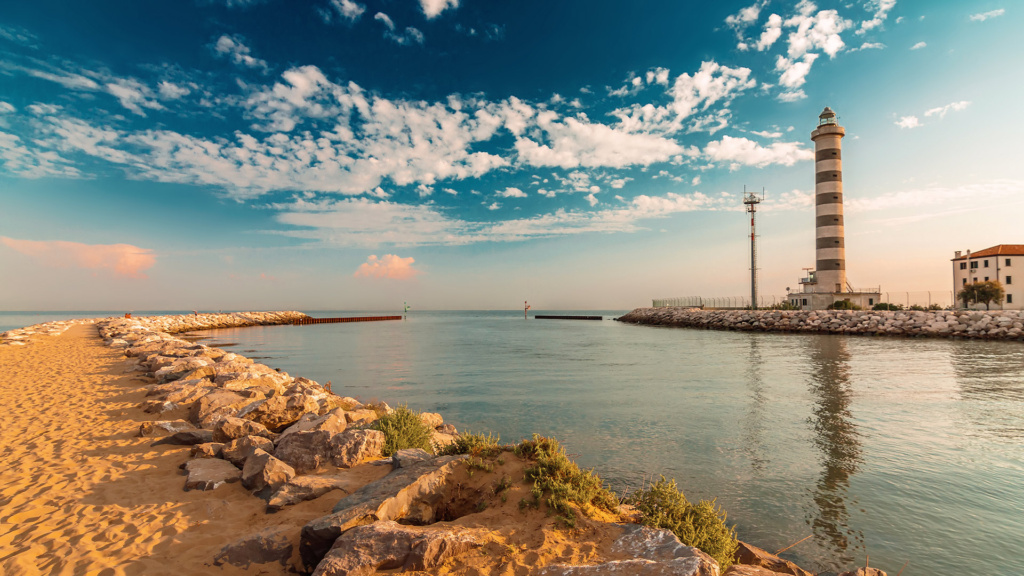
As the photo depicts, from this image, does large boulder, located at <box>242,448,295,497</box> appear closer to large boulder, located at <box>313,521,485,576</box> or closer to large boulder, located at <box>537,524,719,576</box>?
large boulder, located at <box>313,521,485,576</box>

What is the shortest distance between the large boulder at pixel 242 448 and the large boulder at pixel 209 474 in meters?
0.11

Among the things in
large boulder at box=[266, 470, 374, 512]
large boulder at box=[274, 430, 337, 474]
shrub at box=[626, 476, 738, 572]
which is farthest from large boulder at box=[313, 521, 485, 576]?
large boulder at box=[274, 430, 337, 474]

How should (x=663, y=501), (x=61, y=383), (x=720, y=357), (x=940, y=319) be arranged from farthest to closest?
(x=940, y=319)
(x=720, y=357)
(x=61, y=383)
(x=663, y=501)

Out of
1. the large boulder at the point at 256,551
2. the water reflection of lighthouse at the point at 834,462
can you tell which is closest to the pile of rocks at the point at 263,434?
the large boulder at the point at 256,551

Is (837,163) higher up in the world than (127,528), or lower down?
higher up

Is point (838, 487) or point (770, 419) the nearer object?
point (838, 487)

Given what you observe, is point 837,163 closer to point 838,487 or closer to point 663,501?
point 838,487

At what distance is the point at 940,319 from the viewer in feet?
128

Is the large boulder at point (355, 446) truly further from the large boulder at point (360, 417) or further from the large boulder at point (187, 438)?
the large boulder at point (187, 438)

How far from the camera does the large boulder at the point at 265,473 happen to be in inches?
223

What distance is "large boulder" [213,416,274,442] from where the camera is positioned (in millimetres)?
7680

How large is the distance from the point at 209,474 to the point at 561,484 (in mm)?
4932

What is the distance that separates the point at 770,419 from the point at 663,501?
31.0ft

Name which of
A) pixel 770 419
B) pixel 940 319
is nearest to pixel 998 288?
pixel 940 319
